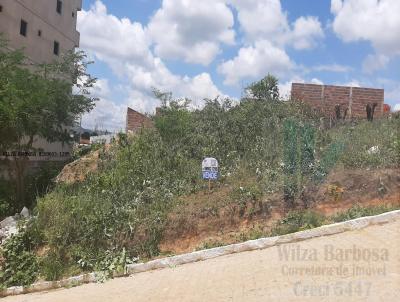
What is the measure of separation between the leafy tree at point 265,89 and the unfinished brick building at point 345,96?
80 centimetres

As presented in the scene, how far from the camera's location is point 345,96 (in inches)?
672

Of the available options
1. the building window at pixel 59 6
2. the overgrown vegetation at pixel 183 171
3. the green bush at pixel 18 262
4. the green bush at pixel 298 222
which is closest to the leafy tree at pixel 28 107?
the overgrown vegetation at pixel 183 171

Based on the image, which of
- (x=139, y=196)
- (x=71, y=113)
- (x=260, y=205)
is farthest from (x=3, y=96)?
(x=260, y=205)

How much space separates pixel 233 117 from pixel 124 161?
3494mm

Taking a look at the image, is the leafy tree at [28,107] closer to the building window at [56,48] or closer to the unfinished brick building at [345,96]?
the unfinished brick building at [345,96]

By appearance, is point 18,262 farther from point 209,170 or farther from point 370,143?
point 370,143

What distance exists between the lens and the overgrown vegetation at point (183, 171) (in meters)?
8.98

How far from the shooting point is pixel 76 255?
8.76m

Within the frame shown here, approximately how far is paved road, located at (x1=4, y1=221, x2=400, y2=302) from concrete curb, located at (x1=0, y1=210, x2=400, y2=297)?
0.17 meters

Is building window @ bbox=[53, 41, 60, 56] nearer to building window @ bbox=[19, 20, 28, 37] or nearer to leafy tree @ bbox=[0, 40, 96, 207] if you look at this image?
building window @ bbox=[19, 20, 28, 37]

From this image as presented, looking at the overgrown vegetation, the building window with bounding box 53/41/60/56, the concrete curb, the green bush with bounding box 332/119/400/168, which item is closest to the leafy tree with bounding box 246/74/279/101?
the overgrown vegetation

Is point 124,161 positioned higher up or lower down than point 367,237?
higher up

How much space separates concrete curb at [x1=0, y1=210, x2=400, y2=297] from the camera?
7922 millimetres

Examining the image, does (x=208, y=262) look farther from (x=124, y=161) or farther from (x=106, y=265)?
(x=124, y=161)
